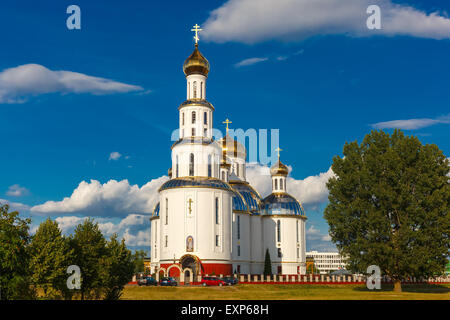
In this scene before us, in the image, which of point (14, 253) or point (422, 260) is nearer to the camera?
point (14, 253)

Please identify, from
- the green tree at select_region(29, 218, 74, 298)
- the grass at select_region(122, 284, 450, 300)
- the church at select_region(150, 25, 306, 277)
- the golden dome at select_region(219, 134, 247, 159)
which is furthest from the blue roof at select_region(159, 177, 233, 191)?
the green tree at select_region(29, 218, 74, 298)

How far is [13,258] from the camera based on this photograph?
89.2ft

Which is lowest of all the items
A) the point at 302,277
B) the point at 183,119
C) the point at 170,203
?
the point at 302,277

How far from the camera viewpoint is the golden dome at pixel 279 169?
280 ft

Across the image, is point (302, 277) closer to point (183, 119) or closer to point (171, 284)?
point (171, 284)

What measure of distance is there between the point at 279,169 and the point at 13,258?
61.4 meters

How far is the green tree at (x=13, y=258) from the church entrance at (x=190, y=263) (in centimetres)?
3093

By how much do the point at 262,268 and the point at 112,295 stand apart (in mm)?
44462

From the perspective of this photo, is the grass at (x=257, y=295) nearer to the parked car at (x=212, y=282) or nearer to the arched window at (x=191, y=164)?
the parked car at (x=212, y=282)

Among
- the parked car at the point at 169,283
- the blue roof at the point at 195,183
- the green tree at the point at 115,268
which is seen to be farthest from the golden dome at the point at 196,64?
the green tree at the point at 115,268

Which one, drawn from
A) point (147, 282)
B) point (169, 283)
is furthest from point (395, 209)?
point (147, 282)

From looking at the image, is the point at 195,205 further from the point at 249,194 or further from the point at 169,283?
the point at 249,194

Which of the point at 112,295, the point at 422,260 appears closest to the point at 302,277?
the point at 422,260
